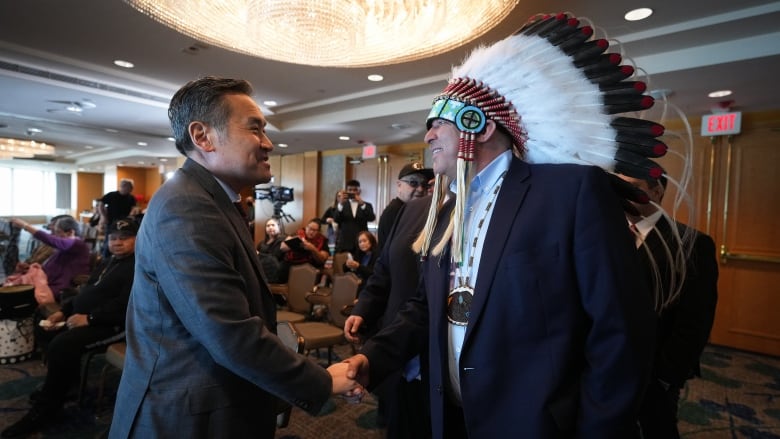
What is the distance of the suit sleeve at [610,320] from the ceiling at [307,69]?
8.17ft

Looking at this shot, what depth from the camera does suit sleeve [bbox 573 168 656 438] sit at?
0.83 metres

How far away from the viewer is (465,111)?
1.08m

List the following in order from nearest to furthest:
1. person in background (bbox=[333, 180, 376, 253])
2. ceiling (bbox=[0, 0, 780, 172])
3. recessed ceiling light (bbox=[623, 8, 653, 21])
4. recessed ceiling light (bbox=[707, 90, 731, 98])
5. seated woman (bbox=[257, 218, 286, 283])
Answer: recessed ceiling light (bbox=[623, 8, 653, 21]), ceiling (bbox=[0, 0, 780, 172]), recessed ceiling light (bbox=[707, 90, 731, 98]), seated woman (bbox=[257, 218, 286, 283]), person in background (bbox=[333, 180, 376, 253])

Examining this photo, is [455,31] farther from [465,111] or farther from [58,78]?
[58,78]

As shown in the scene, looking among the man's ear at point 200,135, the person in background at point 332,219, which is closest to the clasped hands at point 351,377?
the man's ear at point 200,135

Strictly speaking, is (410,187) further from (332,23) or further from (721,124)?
(721,124)

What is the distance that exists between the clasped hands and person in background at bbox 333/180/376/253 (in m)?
4.99

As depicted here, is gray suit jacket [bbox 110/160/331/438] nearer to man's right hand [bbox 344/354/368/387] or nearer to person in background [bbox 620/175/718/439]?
man's right hand [bbox 344/354/368/387]

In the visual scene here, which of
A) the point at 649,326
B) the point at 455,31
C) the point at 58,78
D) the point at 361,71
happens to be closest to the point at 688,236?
the point at 649,326

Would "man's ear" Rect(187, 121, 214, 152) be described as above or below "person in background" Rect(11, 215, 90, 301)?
above

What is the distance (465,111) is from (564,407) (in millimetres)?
764

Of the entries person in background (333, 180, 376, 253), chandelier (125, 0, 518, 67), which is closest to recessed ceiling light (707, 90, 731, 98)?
chandelier (125, 0, 518, 67)

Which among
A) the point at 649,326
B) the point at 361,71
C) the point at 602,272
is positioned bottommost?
the point at 649,326

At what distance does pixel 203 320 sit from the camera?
0.94 metres
